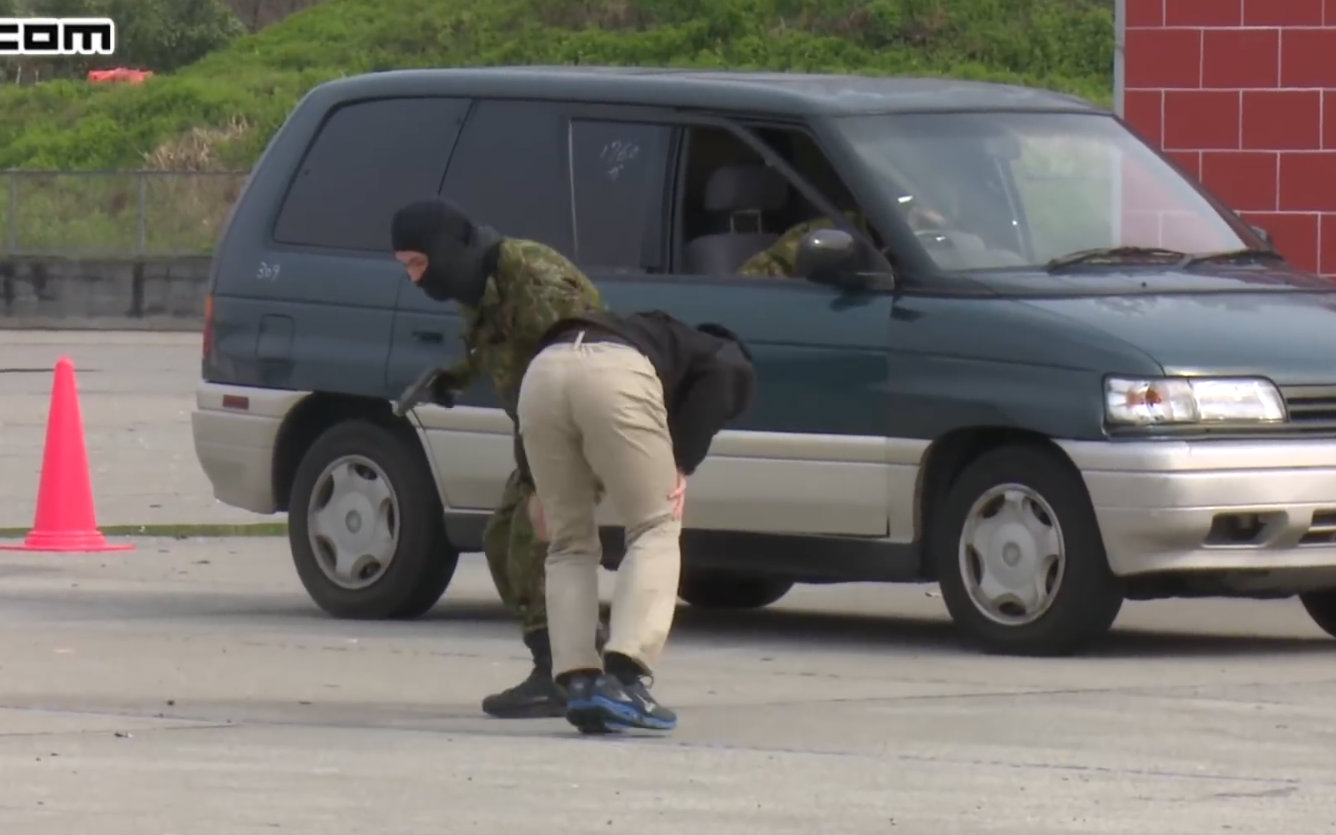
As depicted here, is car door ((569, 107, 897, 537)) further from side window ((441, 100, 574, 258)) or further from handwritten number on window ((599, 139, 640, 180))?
side window ((441, 100, 574, 258))

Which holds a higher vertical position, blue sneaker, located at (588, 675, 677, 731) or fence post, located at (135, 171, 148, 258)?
fence post, located at (135, 171, 148, 258)

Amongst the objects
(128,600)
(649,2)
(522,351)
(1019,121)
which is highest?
(649,2)

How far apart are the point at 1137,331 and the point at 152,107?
39344 mm

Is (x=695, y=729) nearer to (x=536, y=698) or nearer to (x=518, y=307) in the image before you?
(x=536, y=698)

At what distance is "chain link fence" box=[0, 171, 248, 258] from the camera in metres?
38.6

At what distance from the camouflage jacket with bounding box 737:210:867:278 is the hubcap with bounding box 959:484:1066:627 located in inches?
41.8

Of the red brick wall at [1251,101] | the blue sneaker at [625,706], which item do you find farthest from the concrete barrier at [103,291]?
the blue sneaker at [625,706]

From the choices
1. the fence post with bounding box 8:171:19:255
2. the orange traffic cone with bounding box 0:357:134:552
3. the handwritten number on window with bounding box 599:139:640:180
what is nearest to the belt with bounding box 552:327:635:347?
the handwritten number on window with bounding box 599:139:640:180

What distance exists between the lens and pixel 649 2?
147 ft

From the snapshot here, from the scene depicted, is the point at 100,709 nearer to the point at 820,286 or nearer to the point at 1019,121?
the point at 820,286

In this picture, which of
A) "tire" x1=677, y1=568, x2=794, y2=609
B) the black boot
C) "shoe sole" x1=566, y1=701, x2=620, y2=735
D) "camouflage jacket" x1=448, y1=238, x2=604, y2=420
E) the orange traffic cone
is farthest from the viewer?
the orange traffic cone

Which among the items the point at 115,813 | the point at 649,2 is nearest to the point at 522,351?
the point at 115,813

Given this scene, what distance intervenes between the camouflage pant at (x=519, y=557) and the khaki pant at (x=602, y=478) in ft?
1.45

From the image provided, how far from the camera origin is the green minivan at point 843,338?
32.9 feet
